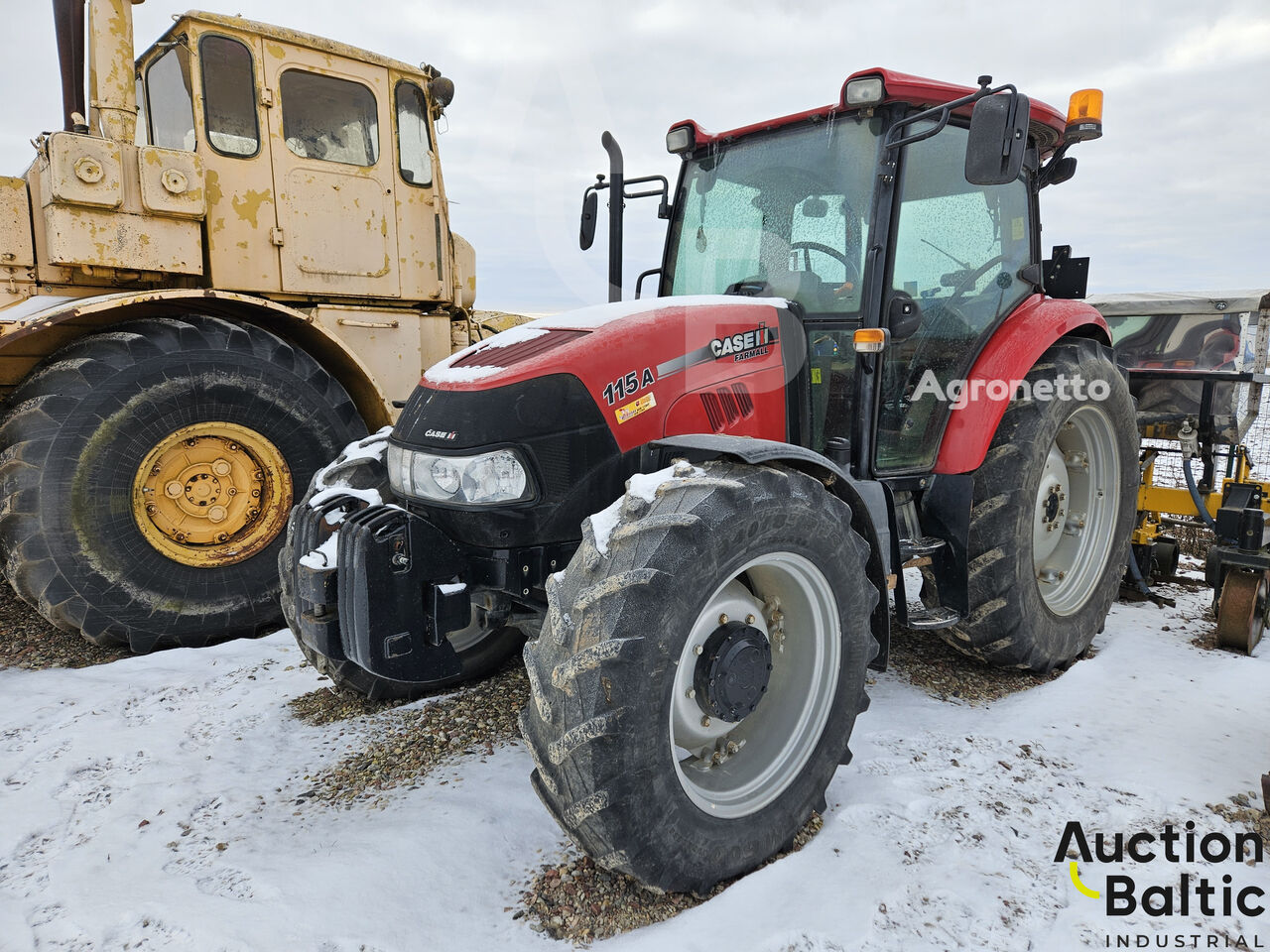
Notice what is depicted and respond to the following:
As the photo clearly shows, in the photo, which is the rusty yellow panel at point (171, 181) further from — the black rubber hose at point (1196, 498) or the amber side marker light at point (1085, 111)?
the black rubber hose at point (1196, 498)

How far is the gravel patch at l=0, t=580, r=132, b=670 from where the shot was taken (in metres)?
3.79

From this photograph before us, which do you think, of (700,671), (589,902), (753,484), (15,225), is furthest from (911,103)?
(15,225)

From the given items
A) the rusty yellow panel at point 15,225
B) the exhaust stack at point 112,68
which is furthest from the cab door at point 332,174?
the rusty yellow panel at point 15,225

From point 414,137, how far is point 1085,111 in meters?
3.74

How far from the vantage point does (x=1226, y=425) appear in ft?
14.2

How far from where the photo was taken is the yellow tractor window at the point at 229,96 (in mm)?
4332

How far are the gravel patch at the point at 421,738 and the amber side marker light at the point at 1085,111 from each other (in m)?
3.26

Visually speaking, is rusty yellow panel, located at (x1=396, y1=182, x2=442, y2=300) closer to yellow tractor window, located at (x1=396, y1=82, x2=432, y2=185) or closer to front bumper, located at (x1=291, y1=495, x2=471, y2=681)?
yellow tractor window, located at (x1=396, y1=82, x2=432, y2=185)

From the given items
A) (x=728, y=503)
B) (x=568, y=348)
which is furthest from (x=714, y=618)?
(x=568, y=348)

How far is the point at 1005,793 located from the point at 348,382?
3937 mm

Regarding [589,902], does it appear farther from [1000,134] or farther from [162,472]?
[162,472]

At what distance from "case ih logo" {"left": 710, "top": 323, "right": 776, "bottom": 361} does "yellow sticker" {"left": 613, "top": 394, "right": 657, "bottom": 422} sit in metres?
0.31

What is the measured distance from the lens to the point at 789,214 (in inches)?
121

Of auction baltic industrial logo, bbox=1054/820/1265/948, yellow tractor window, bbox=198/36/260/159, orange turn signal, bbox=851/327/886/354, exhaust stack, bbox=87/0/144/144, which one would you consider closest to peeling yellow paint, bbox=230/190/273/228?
yellow tractor window, bbox=198/36/260/159
